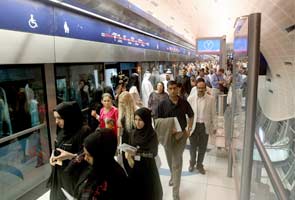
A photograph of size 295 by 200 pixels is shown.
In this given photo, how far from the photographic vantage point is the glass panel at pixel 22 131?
311cm

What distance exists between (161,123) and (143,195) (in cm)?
105

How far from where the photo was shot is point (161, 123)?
313cm

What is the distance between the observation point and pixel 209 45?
428 inches

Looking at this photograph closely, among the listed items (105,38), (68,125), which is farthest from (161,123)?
(105,38)

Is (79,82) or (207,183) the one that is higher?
(79,82)

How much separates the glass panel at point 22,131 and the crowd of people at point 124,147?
1011 millimetres

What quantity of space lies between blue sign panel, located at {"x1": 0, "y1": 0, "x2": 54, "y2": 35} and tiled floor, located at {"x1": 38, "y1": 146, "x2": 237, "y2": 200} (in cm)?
230

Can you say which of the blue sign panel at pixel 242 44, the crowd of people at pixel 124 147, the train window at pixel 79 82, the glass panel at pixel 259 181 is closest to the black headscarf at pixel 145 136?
the crowd of people at pixel 124 147

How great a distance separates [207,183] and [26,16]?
140 inches

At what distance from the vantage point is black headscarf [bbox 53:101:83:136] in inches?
88.3

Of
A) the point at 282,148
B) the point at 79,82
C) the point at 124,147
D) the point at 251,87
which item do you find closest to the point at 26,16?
the point at 79,82

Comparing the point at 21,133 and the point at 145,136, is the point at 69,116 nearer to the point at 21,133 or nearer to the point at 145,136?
the point at 145,136

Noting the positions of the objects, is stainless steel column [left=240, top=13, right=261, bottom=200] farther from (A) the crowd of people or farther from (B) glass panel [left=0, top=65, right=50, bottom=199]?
(B) glass panel [left=0, top=65, right=50, bottom=199]

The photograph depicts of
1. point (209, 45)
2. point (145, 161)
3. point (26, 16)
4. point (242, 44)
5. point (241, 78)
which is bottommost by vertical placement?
point (145, 161)
